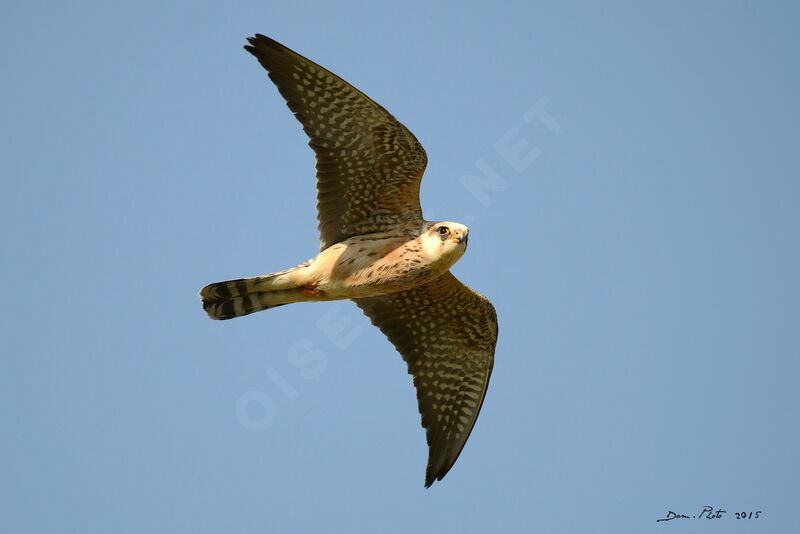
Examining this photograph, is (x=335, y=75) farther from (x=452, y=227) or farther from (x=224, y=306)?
(x=224, y=306)

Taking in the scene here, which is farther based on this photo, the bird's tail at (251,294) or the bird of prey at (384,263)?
the bird's tail at (251,294)

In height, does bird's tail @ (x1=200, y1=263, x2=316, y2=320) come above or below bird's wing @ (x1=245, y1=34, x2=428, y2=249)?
below

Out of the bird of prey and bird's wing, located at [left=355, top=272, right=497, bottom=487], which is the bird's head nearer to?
the bird of prey

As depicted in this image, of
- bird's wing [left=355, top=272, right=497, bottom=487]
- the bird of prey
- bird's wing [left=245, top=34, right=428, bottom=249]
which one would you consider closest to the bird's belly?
the bird of prey

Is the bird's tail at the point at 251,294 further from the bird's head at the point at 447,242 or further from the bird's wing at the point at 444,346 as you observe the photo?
the bird's head at the point at 447,242

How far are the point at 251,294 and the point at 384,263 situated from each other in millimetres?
1392

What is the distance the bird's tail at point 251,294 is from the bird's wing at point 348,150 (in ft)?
1.76

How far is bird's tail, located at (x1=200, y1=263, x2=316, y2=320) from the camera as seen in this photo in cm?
972

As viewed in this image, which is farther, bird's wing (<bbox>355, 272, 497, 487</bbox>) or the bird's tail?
bird's wing (<bbox>355, 272, 497, 487</bbox>)

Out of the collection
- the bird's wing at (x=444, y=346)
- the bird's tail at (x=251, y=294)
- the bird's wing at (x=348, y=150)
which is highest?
the bird's wing at (x=348, y=150)

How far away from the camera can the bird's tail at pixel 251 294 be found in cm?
972

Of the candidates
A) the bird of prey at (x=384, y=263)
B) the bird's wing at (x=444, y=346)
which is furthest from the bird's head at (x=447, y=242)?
the bird's wing at (x=444, y=346)

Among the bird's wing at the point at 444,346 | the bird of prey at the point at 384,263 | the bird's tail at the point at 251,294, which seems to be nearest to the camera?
the bird of prey at the point at 384,263

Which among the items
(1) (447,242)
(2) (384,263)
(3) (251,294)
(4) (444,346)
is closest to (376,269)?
(2) (384,263)
